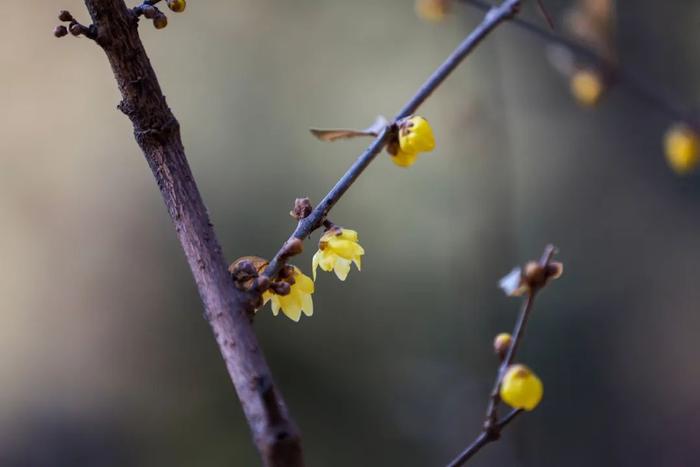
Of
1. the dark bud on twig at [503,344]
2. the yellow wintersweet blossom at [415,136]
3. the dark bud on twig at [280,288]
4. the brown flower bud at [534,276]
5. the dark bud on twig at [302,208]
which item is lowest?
the dark bud on twig at [503,344]

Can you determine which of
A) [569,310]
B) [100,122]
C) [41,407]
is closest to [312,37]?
[100,122]

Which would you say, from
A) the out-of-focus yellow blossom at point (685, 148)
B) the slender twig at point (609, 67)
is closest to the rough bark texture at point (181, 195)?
the slender twig at point (609, 67)

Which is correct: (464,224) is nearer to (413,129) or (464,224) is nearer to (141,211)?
(141,211)

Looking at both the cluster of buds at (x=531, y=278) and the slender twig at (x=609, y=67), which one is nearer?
the cluster of buds at (x=531, y=278)

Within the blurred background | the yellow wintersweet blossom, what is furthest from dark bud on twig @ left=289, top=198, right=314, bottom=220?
the blurred background

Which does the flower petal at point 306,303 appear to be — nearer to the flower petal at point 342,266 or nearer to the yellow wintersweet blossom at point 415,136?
the flower petal at point 342,266

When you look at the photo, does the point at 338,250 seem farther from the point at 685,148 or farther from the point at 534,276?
the point at 685,148

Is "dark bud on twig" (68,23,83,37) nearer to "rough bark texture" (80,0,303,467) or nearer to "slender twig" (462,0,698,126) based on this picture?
"rough bark texture" (80,0,303,467)
